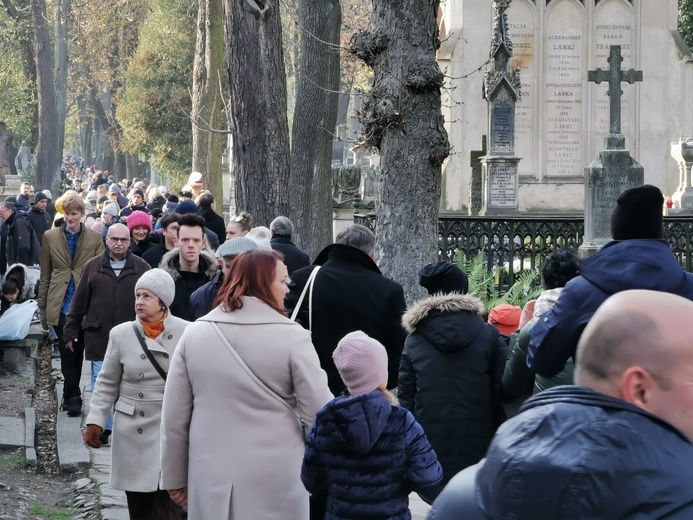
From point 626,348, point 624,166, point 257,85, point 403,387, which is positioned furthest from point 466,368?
point 624,166

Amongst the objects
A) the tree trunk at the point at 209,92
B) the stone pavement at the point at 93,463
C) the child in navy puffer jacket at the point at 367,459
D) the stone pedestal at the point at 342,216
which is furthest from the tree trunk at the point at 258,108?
the child in navy puffer jacket at the point at 367,459

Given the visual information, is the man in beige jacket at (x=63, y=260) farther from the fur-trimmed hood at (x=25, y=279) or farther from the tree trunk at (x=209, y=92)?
the tree trunk at (x=209, y=92)

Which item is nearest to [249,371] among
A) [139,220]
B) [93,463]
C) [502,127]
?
[93,463]

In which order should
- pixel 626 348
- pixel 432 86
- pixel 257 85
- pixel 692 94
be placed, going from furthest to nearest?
pixel 692 94 → pixel 257 85 → pixel 432 86 → pixel 626 348

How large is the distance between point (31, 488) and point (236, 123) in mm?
A: 5485

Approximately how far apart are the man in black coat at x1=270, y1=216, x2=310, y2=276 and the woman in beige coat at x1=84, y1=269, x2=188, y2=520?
128 inches

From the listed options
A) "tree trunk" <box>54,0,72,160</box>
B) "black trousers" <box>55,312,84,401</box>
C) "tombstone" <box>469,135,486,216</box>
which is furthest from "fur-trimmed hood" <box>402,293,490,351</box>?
"tree trunk" <box>54,0,72,160</box>

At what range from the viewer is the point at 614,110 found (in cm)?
1839

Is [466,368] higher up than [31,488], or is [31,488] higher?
[466,368]

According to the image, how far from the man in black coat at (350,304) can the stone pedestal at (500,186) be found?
1649 cm

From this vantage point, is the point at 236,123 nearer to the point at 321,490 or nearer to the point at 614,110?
the point at 614,110

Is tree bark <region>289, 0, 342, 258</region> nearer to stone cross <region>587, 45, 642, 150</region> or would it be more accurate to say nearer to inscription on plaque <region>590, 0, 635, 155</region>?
stone cross <region>587, 45, 642, 150</region>

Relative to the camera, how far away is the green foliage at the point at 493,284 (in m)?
15.2

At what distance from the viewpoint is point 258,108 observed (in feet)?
44.9
